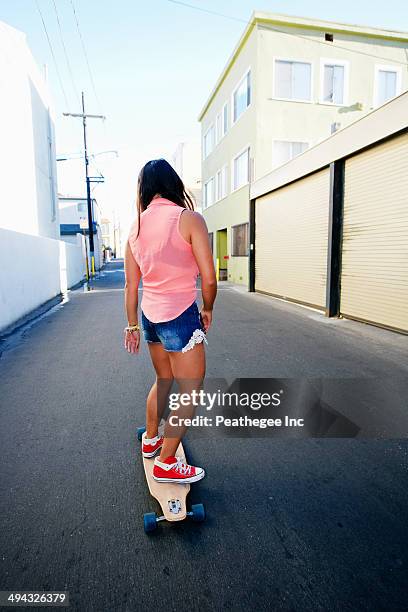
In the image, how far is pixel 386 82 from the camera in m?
17.2

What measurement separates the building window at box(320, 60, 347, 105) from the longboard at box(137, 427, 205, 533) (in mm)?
18194

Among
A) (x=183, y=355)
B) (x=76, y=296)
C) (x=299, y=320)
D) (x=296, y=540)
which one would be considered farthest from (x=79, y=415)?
(x=76, y=296)

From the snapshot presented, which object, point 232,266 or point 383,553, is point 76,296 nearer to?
point 232,266

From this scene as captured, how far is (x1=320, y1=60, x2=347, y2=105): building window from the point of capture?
16312 mm

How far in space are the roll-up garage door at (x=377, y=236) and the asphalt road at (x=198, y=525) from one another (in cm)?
477

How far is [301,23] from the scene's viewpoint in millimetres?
15312

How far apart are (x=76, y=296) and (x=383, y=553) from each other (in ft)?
42.5

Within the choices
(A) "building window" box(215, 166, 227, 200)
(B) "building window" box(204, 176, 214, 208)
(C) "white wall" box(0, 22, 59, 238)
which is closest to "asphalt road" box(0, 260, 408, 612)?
(C) "white wall" box(0, 22, 59, 238)

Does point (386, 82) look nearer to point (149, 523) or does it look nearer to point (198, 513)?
point (198, 513)

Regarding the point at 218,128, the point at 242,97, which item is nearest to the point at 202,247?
the point at 242,97

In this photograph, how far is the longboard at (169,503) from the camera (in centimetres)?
201

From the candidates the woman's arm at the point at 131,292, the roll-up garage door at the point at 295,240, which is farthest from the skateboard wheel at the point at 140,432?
the roll-up garage door at the point at 295,240

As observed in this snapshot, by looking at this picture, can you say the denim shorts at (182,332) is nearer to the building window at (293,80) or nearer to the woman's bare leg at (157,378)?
the woman's bare leg at (157,378)

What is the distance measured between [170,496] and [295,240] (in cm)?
960
